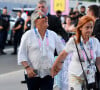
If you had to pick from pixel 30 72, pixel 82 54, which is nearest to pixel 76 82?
pixel 82 54

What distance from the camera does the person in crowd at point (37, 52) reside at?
5.88 m

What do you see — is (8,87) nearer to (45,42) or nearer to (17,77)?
(17,77)

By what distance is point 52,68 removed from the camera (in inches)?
230

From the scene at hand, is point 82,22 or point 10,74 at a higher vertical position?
point 82,22

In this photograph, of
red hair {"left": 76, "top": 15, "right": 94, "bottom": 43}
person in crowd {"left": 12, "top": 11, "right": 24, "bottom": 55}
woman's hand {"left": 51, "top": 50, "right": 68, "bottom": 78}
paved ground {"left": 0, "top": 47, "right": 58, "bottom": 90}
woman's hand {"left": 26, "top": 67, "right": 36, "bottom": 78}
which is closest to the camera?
red hair {"left": 76, "top": 15, "right": 94, "bottom": 43}

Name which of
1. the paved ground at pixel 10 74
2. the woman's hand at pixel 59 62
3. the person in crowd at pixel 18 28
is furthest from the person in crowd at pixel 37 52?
the person in crowd at pixel 18 28

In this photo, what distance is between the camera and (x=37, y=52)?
588 cm

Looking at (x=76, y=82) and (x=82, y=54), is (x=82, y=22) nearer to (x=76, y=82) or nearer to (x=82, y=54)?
(x=82, y=54)

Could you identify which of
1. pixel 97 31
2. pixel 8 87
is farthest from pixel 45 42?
pixel 8 87

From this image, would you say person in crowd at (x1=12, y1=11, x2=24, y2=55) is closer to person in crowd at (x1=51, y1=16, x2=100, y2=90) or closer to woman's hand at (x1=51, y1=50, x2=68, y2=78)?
woman's hand at (x1=51, y1=50, x2=68, y2=78)

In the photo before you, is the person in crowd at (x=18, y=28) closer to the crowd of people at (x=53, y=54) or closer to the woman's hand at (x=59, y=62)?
the crowd of people at (x=53, y=54)

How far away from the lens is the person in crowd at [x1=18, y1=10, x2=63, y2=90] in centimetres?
588

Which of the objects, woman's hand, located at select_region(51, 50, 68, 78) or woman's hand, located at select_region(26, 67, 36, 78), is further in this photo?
woman's hand, located at select_region(26, 67, 36, 78)

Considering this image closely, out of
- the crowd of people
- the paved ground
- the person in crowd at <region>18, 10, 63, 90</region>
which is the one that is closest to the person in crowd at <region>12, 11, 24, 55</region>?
the paved ground
